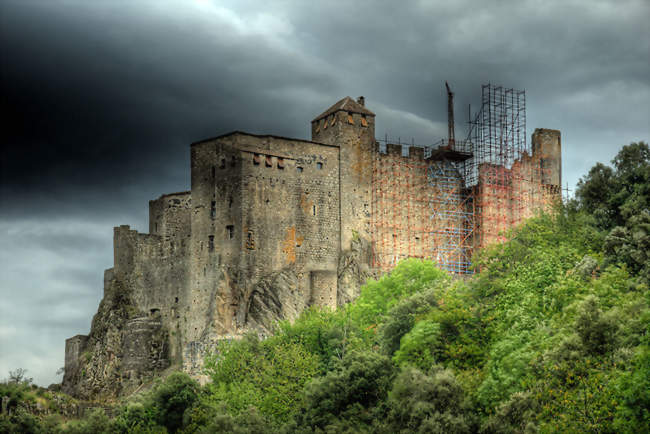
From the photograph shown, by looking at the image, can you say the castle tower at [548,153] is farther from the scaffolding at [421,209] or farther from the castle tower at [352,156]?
the castle tower at [352,156]

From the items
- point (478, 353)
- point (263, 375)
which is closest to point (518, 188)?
point (263, 375)

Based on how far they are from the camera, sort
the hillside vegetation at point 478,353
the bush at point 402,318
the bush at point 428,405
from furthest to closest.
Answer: the bush at point 402,318 < the bush at point 428,405 < the hillside vegetation at point 478,353

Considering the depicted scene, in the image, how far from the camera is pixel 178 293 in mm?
81062

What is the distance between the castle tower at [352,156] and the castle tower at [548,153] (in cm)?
1463

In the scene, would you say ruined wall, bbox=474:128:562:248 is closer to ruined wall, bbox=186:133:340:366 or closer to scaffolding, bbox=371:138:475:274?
scaffolding, bbox=371:138:475:274

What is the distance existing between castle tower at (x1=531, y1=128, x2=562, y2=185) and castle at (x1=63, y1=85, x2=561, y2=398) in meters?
0.10

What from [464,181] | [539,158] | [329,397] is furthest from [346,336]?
[539,158]

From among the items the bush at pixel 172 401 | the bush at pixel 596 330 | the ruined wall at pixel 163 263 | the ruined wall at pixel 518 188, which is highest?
the ruined wall at pixel 518 188

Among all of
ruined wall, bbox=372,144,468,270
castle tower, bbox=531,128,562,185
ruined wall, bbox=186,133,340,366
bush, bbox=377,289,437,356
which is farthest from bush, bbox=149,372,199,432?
castle tower, bbox=531,128,562,185

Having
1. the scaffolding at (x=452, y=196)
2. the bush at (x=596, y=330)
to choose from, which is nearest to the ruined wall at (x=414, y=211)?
the scaffolding at (x=452, y=196)

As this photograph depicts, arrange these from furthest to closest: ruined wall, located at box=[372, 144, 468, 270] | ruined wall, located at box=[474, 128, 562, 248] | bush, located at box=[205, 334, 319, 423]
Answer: ruined wall, located at box=[474, 128, 562, 248] → ruined wall, located at box=[372, 144, 468, 270] → bush, located at box=[205, 334, 319, 423]

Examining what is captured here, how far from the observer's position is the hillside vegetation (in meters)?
47.2

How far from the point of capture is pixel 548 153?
8819 cm

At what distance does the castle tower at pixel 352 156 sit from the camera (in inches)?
3120
